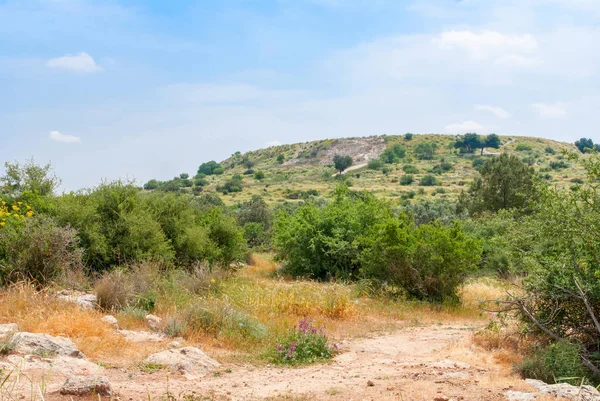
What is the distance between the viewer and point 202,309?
9766 millimetres

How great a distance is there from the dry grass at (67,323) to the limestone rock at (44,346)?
0.52 m

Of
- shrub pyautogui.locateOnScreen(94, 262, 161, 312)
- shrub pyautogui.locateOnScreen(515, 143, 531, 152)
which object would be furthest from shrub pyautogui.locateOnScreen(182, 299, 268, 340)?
shrub pyautogui.locateOnScreen(515, 143, 531, 152)

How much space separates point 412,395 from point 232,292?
7813 mm

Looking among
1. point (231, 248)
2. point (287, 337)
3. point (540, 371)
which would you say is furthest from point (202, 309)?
point (231, 248)

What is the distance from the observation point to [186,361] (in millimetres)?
7316

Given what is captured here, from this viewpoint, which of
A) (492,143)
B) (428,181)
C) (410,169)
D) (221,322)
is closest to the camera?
(221,322)

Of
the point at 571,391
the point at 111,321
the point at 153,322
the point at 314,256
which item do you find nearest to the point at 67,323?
the point at 111,321

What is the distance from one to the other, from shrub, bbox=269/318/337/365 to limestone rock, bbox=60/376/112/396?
3.38 meters

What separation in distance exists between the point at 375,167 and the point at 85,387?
87.4m

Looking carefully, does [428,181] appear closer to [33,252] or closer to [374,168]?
[374,168]

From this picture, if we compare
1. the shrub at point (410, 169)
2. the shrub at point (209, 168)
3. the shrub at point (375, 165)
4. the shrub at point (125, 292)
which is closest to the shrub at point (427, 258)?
the shrub at point (125, 292)

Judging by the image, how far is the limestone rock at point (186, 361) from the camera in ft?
23.5

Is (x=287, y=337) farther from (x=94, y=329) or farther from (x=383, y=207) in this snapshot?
(x=383, y=207)

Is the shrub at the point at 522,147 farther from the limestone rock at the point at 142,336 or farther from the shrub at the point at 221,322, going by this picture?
the limestone rock at the point at 142,336
